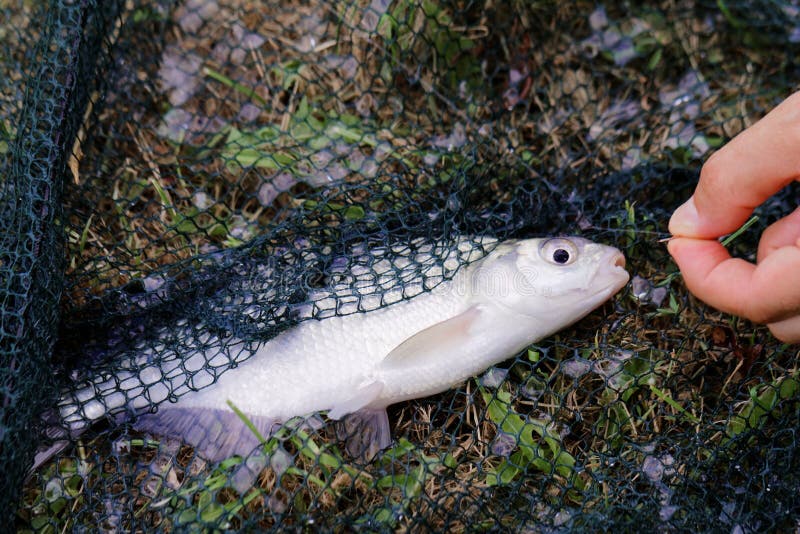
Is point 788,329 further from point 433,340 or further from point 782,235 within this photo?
point 433,340

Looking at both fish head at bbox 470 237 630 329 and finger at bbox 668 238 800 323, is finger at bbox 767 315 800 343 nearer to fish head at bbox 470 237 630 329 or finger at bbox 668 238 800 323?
finger at bbox 668 238 800 323

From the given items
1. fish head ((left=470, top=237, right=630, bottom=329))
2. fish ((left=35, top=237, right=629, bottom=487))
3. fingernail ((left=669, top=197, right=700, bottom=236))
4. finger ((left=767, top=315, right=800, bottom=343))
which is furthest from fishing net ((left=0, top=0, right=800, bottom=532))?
fingernail ((left=669, top=197, right=700, bottom=236))

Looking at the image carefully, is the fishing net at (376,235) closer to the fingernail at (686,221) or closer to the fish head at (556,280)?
the fish head at (556,280)

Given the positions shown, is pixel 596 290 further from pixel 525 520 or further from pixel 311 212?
pixel 311 212

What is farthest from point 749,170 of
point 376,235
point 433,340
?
point 376,235

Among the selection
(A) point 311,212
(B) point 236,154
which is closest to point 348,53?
(B) point 236,154

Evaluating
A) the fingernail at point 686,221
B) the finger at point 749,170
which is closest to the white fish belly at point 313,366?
the fingernail at point 686,221
